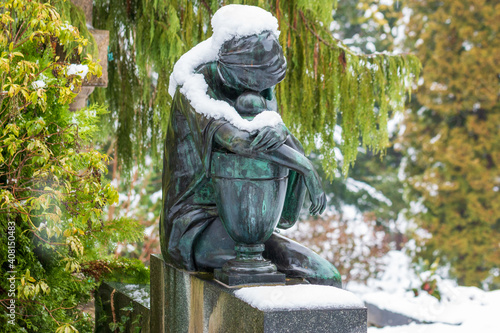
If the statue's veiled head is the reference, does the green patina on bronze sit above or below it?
below

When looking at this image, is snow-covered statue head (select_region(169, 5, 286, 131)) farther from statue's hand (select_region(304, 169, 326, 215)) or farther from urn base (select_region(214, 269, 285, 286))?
urn base (select_region(214, 269, 285, 286))

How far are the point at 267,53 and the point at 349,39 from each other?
964 centimetres

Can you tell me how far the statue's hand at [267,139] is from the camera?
1928 millimetres

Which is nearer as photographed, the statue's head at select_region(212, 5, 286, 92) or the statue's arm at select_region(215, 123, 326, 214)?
the statue's arm at select_region(215, 123, 326, 214)

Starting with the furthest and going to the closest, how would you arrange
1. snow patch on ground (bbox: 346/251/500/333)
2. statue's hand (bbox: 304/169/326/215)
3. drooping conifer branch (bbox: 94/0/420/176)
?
snow patch on ground (bbox: 346/251/500/333) → drooping conifer branch (bbox: 94/0/420/176) → statue's hand (bbox: 304/169/326/215)

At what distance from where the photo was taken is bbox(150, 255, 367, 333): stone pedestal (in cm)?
171

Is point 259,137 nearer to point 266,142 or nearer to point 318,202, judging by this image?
point 266,142

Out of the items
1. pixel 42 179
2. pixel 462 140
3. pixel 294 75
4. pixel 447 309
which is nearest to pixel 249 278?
pixel 42 179

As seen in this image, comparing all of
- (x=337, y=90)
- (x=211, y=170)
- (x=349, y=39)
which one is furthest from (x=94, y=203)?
(x=349, y=39)

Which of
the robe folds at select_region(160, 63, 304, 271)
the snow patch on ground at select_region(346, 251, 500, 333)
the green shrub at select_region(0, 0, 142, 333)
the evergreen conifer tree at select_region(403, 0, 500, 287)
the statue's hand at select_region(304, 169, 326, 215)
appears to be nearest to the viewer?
the statue's hand at select_region(304, 169, 326, 215)

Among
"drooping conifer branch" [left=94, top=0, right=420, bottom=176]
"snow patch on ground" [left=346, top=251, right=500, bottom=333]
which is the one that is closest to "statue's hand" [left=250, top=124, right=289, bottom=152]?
"drooping conifer branch" [left=94, top=0, right=420, bottom=176]

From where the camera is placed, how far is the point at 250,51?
2.11 metres

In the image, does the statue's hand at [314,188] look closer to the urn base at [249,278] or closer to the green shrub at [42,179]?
the urn base at [249,278]

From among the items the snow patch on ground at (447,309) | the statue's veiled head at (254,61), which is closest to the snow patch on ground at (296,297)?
the statue's veiled head at (254,61)
